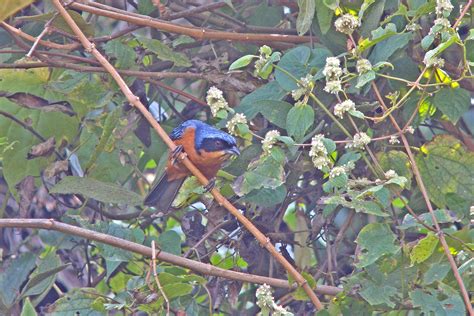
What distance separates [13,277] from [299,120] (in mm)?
1753

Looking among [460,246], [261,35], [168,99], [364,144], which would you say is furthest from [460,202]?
[168,99]

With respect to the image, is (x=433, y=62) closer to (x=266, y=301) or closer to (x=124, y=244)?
(x=266, y=301)

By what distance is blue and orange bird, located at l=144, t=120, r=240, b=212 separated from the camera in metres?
4.16

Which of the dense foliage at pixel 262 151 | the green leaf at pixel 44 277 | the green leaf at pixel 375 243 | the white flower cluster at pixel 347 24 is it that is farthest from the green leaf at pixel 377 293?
the green leaf at pixel 44 277

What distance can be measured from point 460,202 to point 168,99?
178cm

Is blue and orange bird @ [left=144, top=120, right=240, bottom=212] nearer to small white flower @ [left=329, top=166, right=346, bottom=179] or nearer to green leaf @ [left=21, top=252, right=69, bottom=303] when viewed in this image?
green leaf @ [left=21, top=252, right=69, bottom=303]

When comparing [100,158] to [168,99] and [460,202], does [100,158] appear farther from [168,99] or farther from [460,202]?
[460,202]

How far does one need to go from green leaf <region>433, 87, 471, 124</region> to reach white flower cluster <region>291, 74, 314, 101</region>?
529 millimetres

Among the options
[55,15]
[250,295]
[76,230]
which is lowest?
[250,295]

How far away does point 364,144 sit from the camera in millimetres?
3311

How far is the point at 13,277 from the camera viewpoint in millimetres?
4336

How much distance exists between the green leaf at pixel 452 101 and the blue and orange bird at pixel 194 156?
100 centimetres

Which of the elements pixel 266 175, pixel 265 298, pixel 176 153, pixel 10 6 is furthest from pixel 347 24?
pixel 10 6

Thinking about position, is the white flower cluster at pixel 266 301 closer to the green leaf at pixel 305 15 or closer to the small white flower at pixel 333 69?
the small white flower at pixel 333 69
